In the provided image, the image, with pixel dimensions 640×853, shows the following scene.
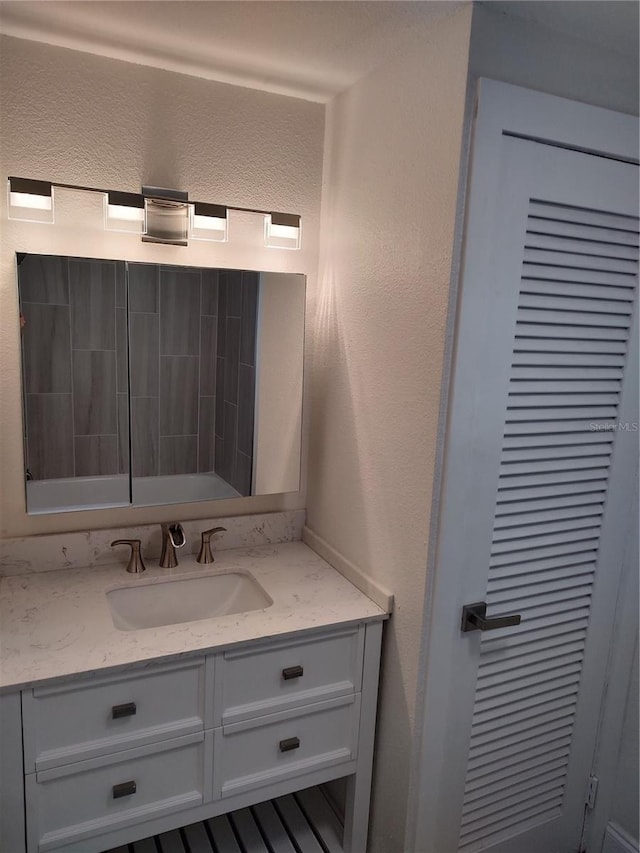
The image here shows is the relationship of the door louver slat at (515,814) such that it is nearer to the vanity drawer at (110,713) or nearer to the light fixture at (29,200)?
the vanity drawer at (110,713)

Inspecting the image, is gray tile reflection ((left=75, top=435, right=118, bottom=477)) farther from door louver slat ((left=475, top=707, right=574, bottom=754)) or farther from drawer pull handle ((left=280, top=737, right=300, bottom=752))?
door louver slat ((left=475, top=707, right=574, bottom=754))

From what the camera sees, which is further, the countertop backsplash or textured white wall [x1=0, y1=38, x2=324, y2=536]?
the countertop backsplash

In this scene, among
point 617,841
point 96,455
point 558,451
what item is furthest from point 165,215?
point 617,841

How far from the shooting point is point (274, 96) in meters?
1.85

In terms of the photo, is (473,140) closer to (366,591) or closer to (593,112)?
(593,112)

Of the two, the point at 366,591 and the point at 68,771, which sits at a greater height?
the point at 366,591

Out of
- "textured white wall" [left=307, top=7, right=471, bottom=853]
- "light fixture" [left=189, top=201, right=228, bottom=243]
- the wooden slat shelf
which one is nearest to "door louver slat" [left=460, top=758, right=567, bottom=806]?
"textured white wall" [left=307, top=7, right=471, bottom=853]

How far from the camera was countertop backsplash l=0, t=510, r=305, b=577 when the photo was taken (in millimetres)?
1745

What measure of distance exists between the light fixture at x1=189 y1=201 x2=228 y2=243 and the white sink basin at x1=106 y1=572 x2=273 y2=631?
99cm

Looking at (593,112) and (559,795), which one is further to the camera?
(559,795)

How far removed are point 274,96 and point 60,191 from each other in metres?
0.69

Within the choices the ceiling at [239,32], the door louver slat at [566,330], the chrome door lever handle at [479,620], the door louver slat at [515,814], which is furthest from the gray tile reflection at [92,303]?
the door louver slat at [515,814]

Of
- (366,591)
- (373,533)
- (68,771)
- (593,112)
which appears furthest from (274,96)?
(68,771)

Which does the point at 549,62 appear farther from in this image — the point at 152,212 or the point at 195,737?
the point at 195,737
